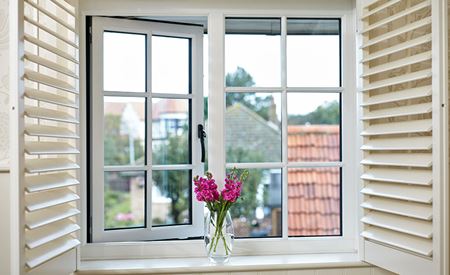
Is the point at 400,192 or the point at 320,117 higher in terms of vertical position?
the point at 320,117

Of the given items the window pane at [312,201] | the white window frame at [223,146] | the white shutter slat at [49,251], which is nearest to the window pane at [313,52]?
the white window frame at [223,146]

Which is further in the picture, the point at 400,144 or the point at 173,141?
the point at 173,141

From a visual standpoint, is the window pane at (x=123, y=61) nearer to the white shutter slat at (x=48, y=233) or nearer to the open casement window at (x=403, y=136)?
the white shutter slat at (x=48, y=233)

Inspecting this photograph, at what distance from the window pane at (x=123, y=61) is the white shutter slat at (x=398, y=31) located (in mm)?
1017

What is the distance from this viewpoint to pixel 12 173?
5.37ft

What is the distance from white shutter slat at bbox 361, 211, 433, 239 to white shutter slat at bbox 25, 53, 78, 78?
4.31 feet

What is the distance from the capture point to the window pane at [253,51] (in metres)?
2.54

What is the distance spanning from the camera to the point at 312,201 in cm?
400

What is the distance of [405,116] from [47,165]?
1.35 m

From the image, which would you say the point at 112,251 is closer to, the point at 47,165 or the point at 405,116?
the point at 47,165

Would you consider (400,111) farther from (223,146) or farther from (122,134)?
(122,134)

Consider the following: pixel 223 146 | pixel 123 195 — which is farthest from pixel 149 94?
pixel 123 195

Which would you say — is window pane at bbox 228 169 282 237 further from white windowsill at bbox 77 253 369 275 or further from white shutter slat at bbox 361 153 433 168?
white shutter slat at bbox 361 153 433 168

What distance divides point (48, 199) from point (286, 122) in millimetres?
1106
